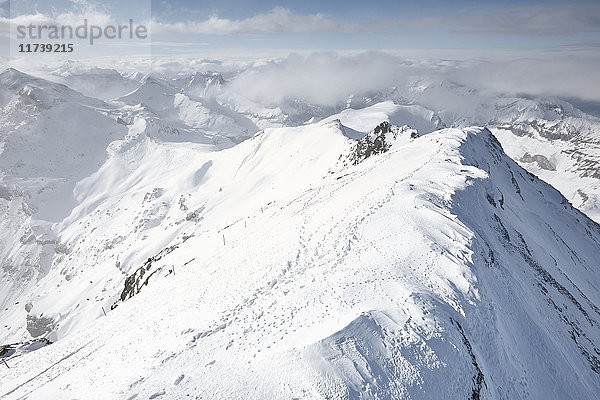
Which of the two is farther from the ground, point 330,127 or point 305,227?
point 305,227

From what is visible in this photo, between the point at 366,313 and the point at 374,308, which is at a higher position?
the point at 366,313

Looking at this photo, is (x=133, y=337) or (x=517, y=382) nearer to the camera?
(x=517, y=382)

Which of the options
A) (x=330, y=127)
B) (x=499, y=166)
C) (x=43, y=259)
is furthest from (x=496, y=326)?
(x=43, y=259)

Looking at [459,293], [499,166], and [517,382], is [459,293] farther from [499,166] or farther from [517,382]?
[499,166]

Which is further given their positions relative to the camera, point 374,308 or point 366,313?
point 374,308

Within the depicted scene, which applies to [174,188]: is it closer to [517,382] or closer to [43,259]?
[43,259]

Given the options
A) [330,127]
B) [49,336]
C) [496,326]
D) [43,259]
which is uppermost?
[496,326]

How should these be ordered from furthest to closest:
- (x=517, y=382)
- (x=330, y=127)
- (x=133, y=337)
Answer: (x=330, y=127) → (x=133, y=337) → (x=517, y=382)

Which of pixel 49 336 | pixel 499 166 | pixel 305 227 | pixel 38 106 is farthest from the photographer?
pixel 38 106

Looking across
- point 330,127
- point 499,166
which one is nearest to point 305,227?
point 499,166
